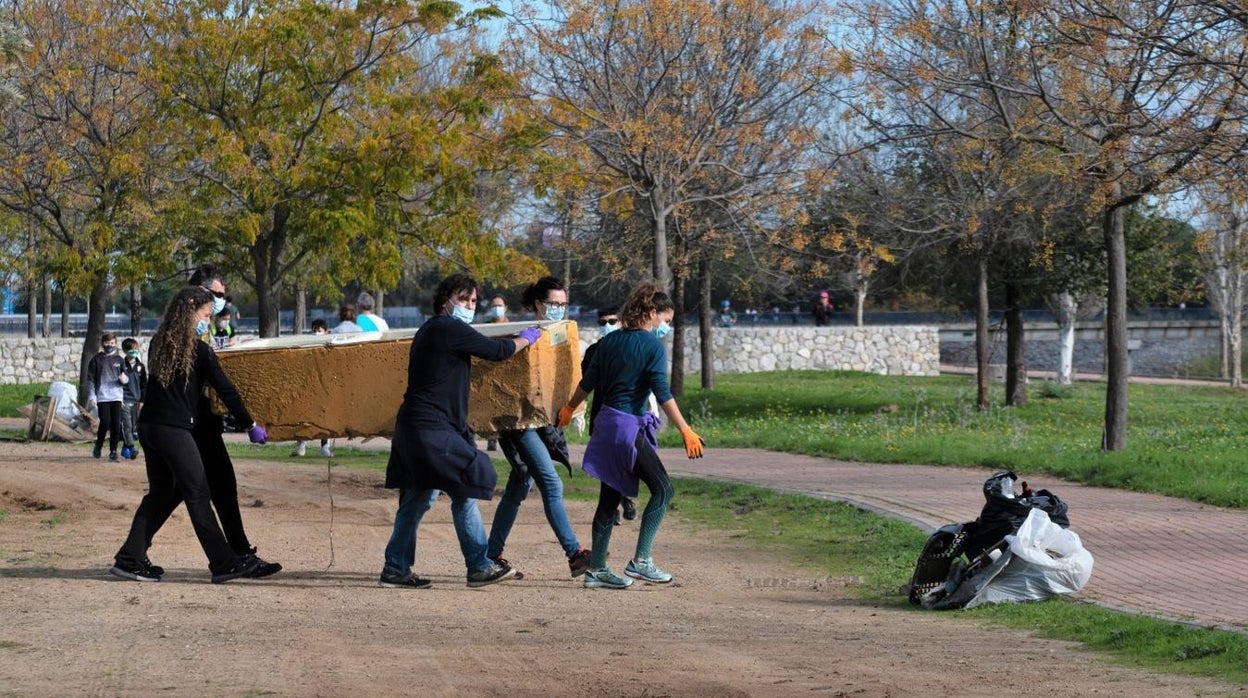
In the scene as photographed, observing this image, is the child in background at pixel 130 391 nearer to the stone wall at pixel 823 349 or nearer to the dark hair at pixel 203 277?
the dark hair at pixel 203 277

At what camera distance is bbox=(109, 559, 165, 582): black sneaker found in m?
8.72

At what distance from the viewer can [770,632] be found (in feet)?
23.9

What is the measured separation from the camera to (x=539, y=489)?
882cm

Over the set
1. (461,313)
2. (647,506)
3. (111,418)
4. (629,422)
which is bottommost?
(111,418)

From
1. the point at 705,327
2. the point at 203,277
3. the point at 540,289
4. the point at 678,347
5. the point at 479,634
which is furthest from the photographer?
the point at 705,327

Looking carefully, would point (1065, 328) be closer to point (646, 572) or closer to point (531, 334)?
point (646, 572)

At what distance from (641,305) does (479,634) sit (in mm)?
2390

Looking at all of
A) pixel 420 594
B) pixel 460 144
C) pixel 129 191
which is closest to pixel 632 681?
pixel 420 594

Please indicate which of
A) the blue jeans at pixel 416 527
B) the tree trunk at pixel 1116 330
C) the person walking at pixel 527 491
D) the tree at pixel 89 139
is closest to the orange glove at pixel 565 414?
the person walking at pixel 527 491

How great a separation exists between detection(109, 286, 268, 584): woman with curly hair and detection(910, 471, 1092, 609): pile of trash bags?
4.05 meters

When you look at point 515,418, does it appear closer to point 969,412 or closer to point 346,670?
point 346,670

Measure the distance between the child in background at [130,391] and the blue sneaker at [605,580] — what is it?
1108 cm

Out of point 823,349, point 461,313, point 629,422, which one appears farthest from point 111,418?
point 823,349

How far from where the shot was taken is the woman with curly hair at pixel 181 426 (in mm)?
8492
